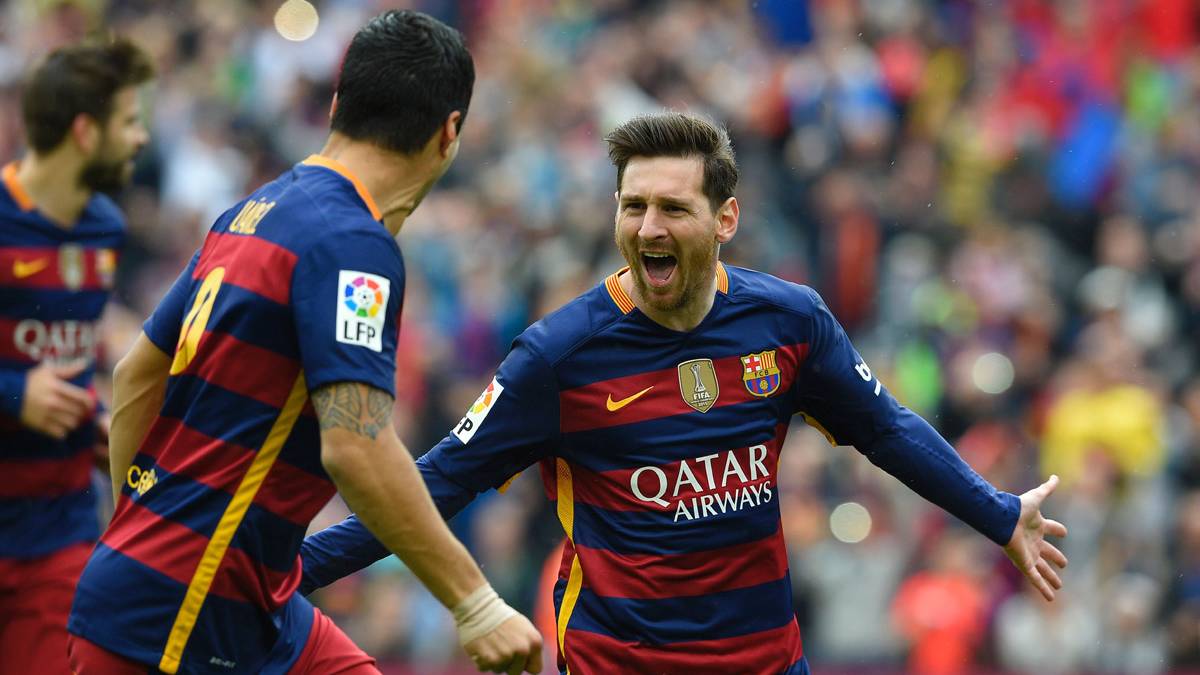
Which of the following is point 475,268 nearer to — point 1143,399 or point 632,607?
point 1143,399

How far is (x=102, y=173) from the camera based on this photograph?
7.13 m

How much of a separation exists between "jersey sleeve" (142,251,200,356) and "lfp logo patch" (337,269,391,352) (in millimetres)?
571

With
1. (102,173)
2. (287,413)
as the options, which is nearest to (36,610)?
(102,173)

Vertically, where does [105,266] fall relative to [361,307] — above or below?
below

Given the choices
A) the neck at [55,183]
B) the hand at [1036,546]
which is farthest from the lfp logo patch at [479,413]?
the neck at [55,183]

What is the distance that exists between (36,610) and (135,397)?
1916 millimetres

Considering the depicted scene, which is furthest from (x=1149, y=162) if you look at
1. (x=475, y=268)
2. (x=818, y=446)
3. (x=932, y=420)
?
(x=475, y=268)

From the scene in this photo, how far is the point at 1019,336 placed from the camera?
12.8m

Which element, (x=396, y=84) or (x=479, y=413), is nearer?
(x=396, y=84)

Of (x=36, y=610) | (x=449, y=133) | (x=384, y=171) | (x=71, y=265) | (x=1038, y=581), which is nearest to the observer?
(x=384, y=171)

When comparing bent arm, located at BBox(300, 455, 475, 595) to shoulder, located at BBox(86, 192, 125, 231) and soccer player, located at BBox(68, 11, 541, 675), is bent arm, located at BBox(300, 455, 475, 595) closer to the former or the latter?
soccer player, located at BBox(68, 11, 541, 675)

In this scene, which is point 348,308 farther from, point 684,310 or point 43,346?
point 43,346

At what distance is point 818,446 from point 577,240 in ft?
8.20

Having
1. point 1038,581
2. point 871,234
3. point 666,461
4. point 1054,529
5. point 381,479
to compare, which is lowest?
point 871,234
